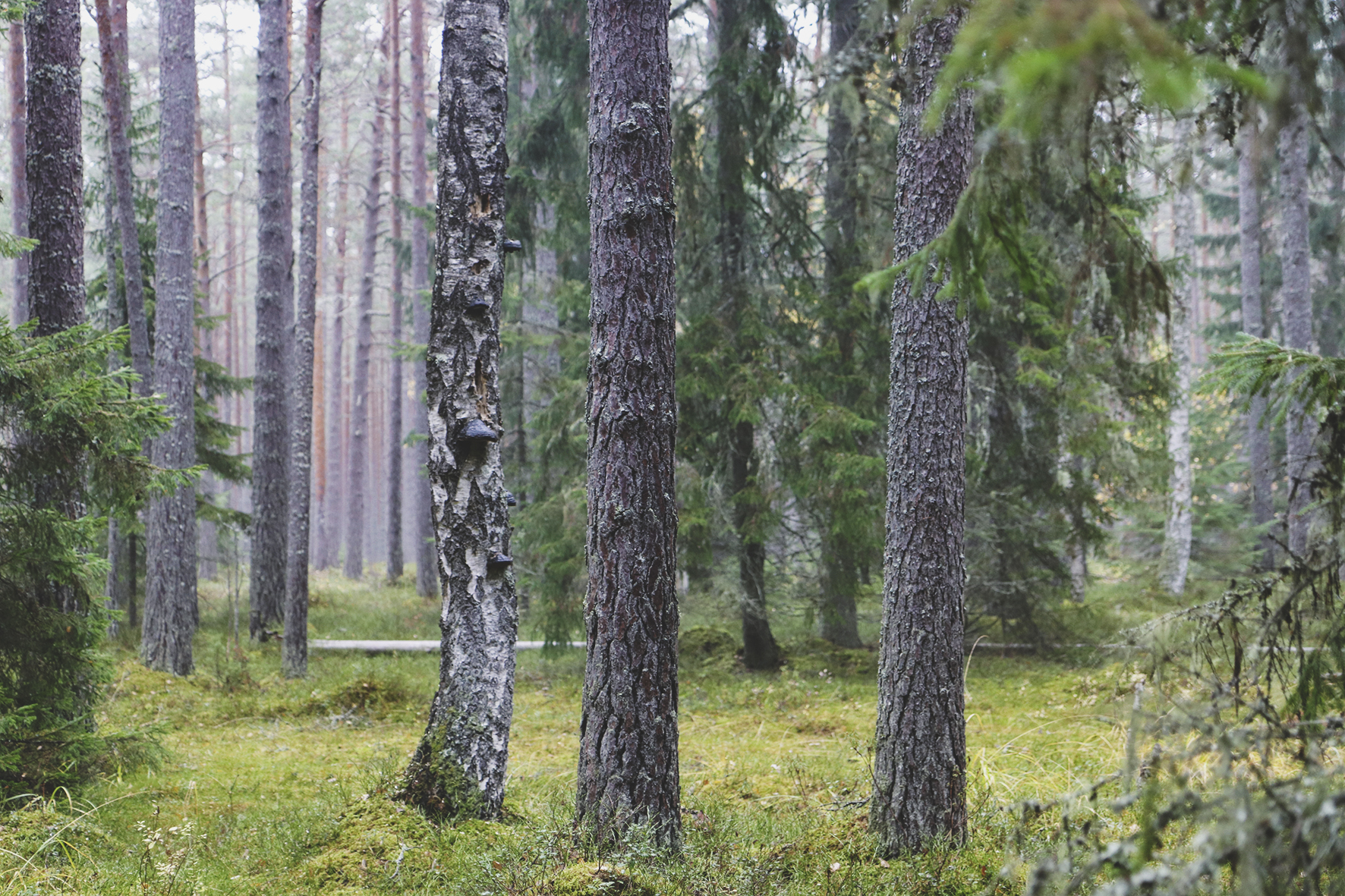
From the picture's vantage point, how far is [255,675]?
1179 cm

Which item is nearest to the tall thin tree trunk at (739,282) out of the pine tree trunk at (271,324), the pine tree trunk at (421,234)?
the pine tree trunk at (271,324)

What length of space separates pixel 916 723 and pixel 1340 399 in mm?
2659

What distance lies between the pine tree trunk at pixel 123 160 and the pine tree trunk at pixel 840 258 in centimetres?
845

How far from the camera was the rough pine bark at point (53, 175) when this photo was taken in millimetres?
7160

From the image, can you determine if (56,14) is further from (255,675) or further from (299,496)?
(255,675)

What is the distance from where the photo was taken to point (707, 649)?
43.7 ft

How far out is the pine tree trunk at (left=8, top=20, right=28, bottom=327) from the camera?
47.8 ft

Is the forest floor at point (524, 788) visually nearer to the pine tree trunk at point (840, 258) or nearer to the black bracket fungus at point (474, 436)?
the pine tree trunk at point (840, 258)

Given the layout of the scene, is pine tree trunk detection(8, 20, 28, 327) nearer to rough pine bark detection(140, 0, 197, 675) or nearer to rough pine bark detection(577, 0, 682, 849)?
rough pine bark detection(140, 0, 197, 675)

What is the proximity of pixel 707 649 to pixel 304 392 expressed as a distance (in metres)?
6.62

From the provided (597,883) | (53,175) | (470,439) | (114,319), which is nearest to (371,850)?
(597,883)

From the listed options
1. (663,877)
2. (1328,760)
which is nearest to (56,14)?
(663,877)

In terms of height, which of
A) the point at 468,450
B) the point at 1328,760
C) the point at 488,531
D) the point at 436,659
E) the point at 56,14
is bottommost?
the point at 436,659

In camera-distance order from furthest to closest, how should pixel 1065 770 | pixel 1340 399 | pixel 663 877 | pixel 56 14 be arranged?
pixel 56 14
pixel 1065 770
pixel 663 877
pixel 1340 399
